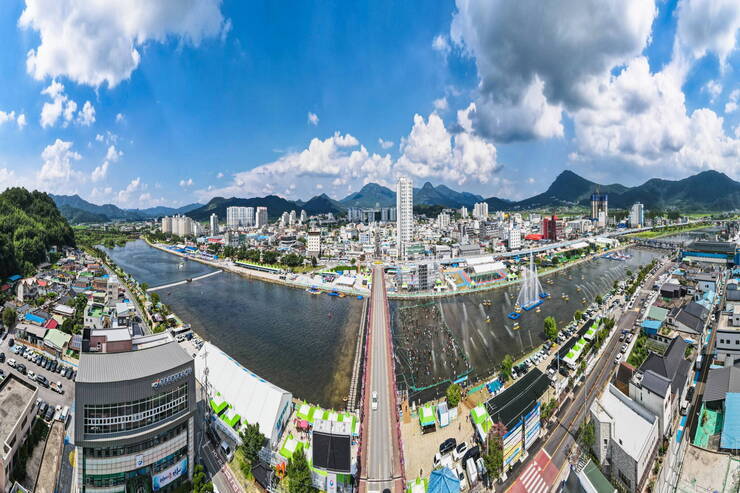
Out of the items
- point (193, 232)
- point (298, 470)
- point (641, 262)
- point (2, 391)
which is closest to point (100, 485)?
point (298, 470)

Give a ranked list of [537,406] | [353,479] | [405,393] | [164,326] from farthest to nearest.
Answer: [164,326] → [405,393] → [537,406] → [353,479]

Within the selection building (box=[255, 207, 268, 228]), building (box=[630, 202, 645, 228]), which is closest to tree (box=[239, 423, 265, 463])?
building (box=[630, 202, 645, 228])

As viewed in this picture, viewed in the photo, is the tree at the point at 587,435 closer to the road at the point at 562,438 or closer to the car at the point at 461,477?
the road at the point at 562,438

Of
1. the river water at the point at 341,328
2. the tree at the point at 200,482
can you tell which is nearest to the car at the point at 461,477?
the river water at the point at 341,328

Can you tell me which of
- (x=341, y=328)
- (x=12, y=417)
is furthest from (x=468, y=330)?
(x=12, y=417)

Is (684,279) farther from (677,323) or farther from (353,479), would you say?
(353,479)

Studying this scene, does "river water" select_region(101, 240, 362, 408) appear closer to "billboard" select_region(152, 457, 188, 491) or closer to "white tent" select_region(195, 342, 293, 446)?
"white tent" select_region(195, 342, 293, 446)
